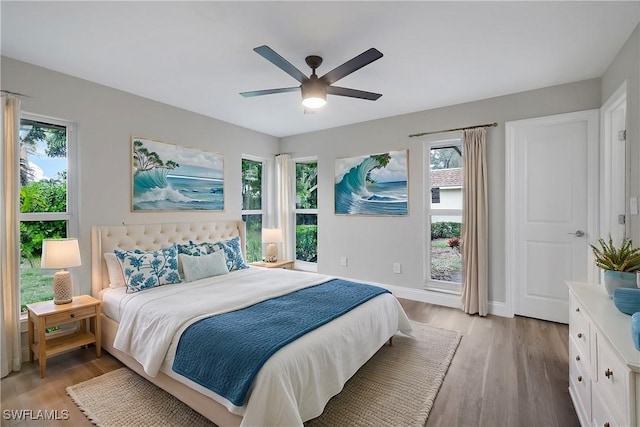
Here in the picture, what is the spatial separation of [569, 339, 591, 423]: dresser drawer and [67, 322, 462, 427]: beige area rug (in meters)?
0.81

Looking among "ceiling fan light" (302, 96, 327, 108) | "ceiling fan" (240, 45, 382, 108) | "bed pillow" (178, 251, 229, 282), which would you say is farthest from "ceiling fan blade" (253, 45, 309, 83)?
"bed pillow" (178, 251, 229, 282)

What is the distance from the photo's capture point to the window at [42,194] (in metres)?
2.74

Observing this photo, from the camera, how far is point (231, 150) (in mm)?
4520

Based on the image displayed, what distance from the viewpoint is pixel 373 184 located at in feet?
14.9

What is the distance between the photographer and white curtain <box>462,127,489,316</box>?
3.62m

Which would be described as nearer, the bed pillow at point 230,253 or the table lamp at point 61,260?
the table lamp at point 61,260

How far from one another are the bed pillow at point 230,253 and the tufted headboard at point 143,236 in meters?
0.36

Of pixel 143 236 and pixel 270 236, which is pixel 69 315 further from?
pixel 270 236

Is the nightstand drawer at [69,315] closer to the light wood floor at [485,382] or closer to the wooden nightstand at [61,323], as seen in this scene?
the wooden nightstand at [61,323]

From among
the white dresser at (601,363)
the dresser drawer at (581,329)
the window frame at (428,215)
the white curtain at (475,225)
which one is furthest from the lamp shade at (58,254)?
the white curtain at (475,225)

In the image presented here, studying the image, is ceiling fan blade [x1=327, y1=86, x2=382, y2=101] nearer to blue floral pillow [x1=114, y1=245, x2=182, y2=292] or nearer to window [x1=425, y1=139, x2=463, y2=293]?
window [x1=425, y1=139, x2=463, y2=293]

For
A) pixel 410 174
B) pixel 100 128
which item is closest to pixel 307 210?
pixel 410 174

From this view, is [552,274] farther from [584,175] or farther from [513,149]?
[513,149]

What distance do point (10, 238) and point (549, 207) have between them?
5160mm
